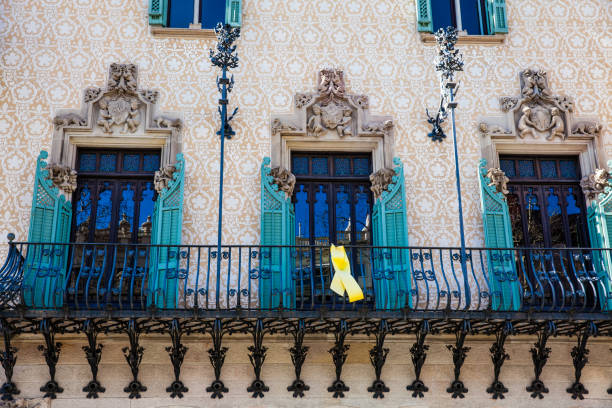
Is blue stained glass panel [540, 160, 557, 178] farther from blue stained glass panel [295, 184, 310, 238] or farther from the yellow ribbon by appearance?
the yellow ribbon

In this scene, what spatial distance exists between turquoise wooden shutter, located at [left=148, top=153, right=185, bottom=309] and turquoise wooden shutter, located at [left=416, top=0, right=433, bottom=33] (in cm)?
393

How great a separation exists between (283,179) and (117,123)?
2.39m

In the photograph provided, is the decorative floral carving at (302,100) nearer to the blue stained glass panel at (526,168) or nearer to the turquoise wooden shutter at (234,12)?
the turquoise wooden shutter at (234,12)

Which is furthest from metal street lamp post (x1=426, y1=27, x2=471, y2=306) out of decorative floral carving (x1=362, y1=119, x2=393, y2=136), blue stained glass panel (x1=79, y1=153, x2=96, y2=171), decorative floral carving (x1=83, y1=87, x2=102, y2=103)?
blue stained glass panel (x1=79, y1=153, x2=96, y2=171)

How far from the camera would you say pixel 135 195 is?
35.8 feet

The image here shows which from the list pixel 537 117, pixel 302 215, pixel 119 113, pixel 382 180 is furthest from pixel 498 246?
pixel 119 113

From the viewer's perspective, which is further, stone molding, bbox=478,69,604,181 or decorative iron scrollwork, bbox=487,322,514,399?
stone molding, bbox=478,69,604,181

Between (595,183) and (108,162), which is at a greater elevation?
(108,162)

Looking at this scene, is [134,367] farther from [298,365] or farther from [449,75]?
[449,75]

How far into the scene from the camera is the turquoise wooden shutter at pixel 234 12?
1159 centimetres

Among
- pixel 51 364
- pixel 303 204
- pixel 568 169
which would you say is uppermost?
pixel 568 169

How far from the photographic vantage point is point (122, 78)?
1125cm

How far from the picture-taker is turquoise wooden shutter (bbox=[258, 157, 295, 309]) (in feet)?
32.6

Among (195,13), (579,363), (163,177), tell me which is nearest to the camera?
(579,363)
